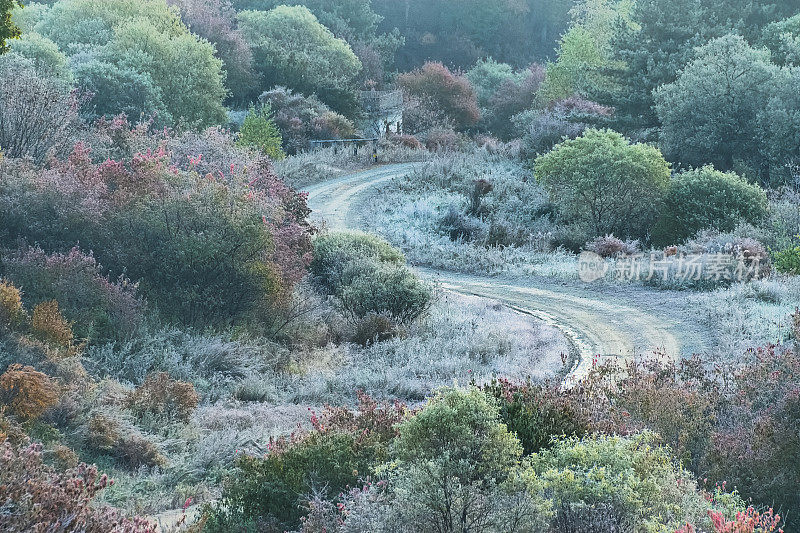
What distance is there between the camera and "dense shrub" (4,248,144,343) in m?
12.0

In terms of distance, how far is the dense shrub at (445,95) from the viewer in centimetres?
4888

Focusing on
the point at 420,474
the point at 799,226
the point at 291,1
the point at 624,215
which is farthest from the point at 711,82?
the point at 291,1

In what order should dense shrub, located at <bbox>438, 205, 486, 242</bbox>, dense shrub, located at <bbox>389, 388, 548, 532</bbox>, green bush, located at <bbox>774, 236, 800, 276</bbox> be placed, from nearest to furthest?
dense shrub, located at <bbox>389, 388, 548, 532</bbox>
green bush, located at <bbox>774, 236, 800, 276</bbox>
dense shrub, located at <bbox>438, 205, 486, 242</bbox>

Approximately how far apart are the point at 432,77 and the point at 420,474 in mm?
45635

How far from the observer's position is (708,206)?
22.4 metres

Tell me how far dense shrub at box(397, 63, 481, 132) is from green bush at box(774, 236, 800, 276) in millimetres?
32300

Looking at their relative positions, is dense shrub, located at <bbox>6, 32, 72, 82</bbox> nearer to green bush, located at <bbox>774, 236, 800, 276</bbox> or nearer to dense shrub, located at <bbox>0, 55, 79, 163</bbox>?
dense shrub, located at <bbox>0, 55, 79, 163</bbox>

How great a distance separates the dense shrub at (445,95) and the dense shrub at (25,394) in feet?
134

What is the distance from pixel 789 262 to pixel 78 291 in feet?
46.2

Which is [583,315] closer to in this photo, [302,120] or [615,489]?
[615,489]

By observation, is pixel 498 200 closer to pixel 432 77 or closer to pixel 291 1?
pixel 432 77

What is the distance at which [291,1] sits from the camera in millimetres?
65562

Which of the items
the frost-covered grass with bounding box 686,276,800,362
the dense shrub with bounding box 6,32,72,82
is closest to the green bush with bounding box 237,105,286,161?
the dense shrub with bounding box 6,32,72,82

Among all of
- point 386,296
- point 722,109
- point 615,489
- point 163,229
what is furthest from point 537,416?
point 722,109
